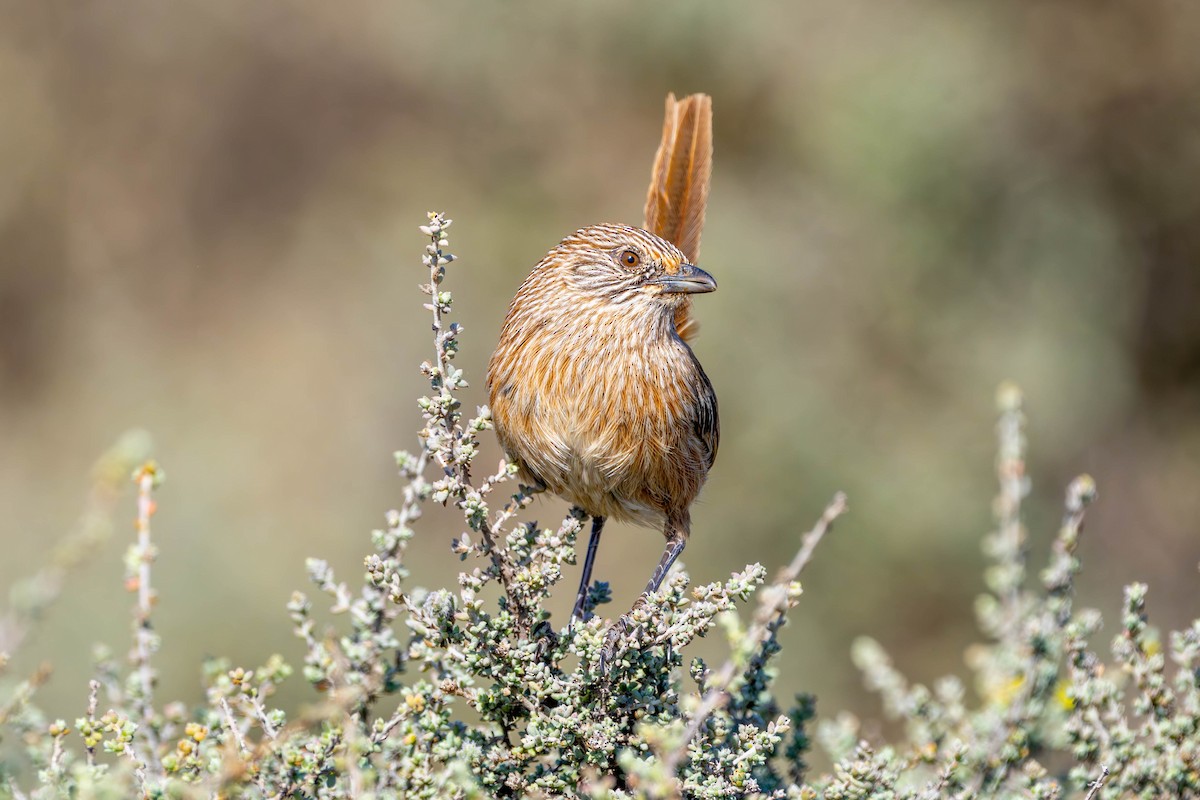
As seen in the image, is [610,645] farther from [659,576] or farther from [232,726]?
[232,726]

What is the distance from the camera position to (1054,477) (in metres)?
9.34

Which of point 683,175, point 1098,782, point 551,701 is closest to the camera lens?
point 1098,782

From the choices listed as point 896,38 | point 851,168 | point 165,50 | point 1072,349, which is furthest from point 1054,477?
point 165,50

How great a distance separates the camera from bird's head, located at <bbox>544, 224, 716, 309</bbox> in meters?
4.02

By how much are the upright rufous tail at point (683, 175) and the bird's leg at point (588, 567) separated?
953mm

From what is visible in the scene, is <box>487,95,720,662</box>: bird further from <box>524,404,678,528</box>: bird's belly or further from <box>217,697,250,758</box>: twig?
<box>217,697,250,758</box>: twig

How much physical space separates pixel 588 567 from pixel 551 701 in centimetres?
95

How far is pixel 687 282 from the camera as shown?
4004mm

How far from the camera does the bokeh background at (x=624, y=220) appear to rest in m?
8.97

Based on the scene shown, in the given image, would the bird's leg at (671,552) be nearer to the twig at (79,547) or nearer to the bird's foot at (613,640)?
the bird's foot at (613,640)

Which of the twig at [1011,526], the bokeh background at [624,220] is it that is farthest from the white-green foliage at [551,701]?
the bokeh background at [624,220]

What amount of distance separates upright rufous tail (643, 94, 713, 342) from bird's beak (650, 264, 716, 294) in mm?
524

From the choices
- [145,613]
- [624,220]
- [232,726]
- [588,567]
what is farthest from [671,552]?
[624,220]

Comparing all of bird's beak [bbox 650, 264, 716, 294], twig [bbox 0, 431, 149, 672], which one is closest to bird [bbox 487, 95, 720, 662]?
bird's beak [bbox 650, 264, 716, 294]
